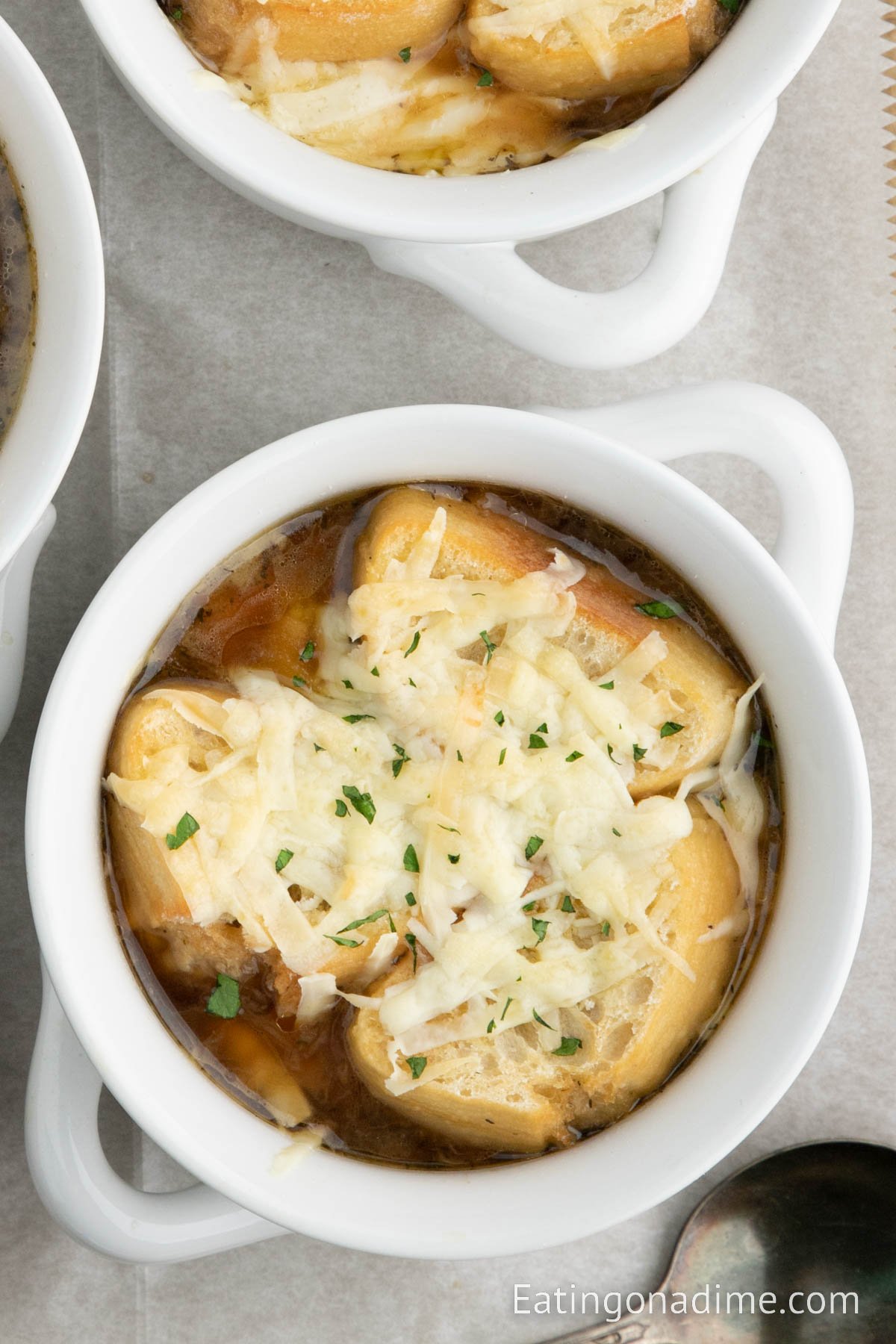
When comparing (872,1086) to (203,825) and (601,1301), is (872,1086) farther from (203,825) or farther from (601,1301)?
(203,825)

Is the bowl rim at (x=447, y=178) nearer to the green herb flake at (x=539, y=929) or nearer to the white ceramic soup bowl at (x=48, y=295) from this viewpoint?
the white ceramic soup bowl at (x=48, y=295)

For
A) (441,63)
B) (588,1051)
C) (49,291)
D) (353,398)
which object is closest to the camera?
(49,291)

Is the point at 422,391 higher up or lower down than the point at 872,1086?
higher up

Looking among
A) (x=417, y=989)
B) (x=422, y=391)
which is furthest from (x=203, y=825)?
(x=422, y=391)

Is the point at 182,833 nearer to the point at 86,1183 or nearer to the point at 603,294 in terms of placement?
the point at 86,1183

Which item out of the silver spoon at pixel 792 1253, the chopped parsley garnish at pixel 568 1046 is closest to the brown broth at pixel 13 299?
the chopped parsley garnish at pixel 568 1046

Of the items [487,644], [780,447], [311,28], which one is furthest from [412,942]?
[311,28]

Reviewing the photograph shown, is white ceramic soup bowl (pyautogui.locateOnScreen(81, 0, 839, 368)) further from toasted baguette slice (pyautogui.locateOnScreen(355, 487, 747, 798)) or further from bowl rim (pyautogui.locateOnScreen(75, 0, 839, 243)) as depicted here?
toasted baguette slice (pyautogui.locateOnScreen(355, 487, 747, 798))
